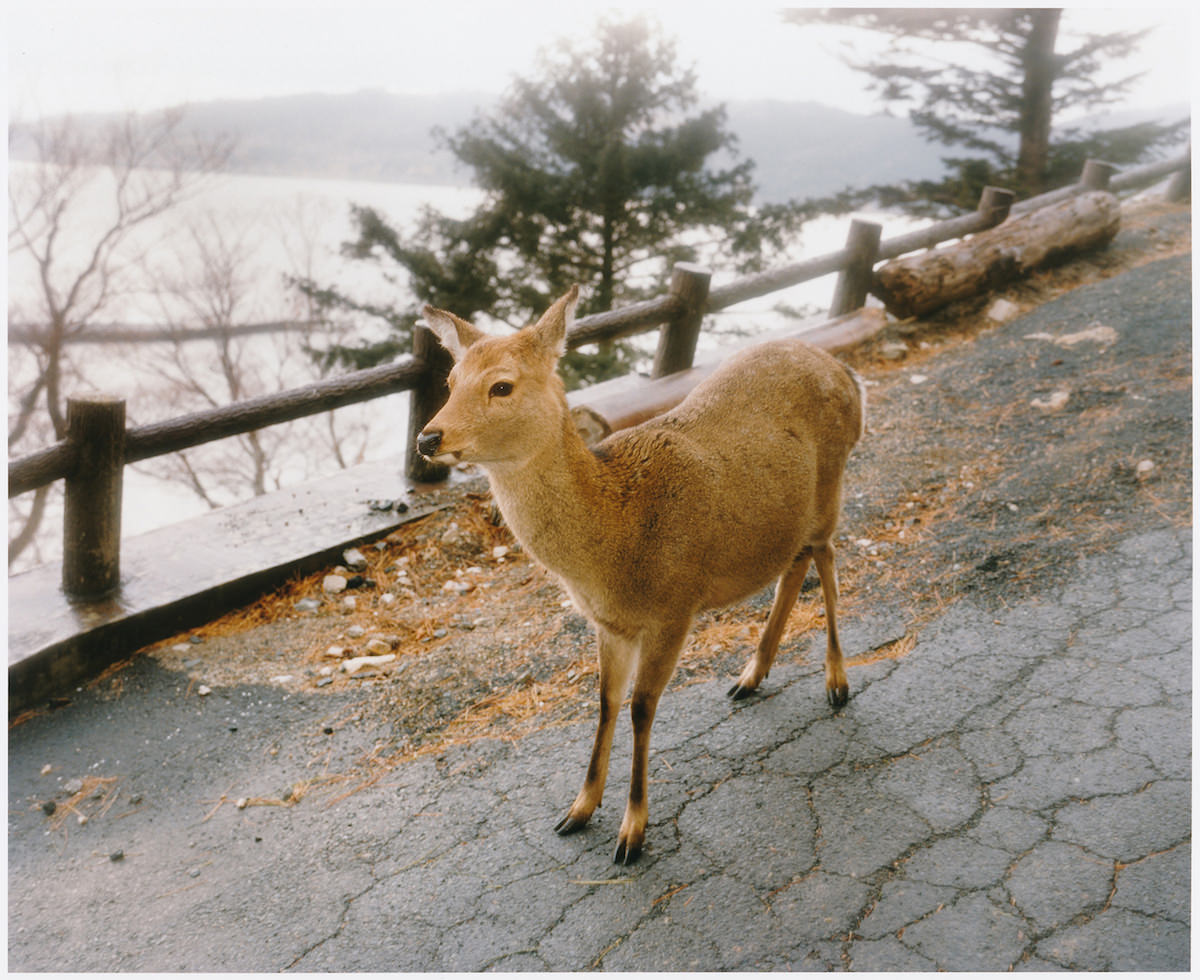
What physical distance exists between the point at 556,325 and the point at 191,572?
308 centimetres

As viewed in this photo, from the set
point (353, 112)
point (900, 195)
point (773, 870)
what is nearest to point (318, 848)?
point (773, 870)

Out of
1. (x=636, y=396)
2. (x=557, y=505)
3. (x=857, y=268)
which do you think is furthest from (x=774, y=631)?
(x=857, y=268)

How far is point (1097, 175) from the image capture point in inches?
451

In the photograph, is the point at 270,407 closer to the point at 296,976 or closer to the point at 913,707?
the point at 296,976

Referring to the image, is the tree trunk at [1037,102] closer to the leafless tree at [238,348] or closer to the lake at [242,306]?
the lake at [242,306]

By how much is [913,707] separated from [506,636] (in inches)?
77.7

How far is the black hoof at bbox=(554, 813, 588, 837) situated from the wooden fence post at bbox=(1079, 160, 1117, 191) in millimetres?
11680

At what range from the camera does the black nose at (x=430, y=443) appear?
8.06ft

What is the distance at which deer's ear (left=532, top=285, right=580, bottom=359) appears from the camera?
281 centimetres

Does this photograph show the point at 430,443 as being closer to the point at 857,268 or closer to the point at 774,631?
the point at 774,631

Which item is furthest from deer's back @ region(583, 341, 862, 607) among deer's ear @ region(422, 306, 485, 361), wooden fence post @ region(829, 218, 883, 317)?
wooden fence post @ region(829, 218, 883, 317)

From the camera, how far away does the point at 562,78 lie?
13930 millimetres

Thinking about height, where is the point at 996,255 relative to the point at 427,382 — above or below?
above

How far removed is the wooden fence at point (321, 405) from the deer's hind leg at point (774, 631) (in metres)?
1.75
